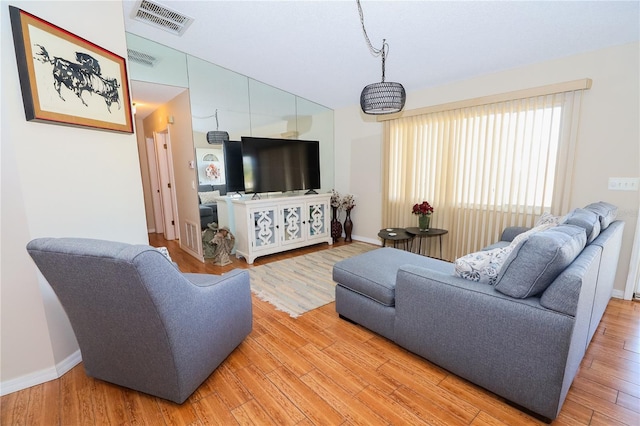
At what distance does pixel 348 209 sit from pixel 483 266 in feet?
10.8

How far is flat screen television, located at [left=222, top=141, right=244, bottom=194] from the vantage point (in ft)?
12.1

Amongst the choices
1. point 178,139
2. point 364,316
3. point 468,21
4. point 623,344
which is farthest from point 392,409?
point 178,139

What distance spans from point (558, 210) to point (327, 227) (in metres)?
2.99

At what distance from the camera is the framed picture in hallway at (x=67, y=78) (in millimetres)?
1526

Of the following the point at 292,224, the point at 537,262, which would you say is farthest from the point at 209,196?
the point at 537,262

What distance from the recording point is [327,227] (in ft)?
15.4

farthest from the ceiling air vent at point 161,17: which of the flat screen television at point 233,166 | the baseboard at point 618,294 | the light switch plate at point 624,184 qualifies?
the baseboard at point 618,294

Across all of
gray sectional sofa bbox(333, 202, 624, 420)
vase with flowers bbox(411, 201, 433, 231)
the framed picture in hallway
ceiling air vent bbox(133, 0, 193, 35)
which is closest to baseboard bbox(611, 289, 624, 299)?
gray sectional sofa bbox(333, 202, 624, 420)

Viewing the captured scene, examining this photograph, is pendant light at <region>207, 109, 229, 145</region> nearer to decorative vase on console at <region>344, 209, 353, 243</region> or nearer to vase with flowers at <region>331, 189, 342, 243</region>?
vase with flowers at <region>331, 189, 342, 243</region>

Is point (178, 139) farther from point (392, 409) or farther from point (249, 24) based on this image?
point (392, 409)

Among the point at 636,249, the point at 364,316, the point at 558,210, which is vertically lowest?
the point at 364,316

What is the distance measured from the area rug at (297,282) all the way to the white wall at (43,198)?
150 cm

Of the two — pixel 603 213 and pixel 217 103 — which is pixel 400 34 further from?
pixel 217 103

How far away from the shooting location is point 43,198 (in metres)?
1.63
